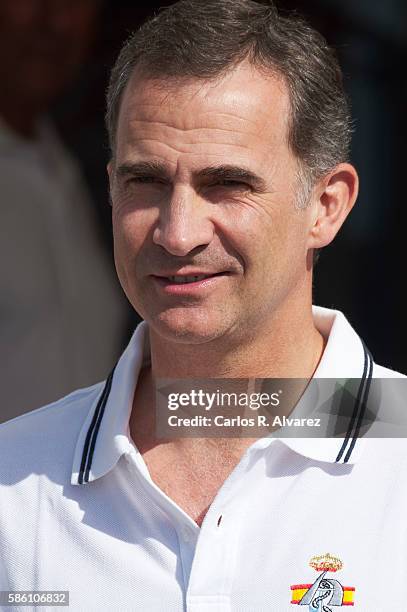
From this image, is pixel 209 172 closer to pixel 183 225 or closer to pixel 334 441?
pixel 183 225

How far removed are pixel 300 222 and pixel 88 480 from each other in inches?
23.3

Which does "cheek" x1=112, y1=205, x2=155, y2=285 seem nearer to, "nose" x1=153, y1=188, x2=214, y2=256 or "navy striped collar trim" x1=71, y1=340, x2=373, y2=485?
"nose" x1=153, y1=188, x2=214, y2=256

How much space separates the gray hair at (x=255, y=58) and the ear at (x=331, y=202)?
0.03m

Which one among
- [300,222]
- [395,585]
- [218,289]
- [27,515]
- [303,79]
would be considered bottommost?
[395,585]

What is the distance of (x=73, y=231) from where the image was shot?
4312mm

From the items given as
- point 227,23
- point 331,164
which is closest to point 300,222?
point 331,164

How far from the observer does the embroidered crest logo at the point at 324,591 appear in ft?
6.28

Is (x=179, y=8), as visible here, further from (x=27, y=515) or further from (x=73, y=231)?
(x=73, y=231)

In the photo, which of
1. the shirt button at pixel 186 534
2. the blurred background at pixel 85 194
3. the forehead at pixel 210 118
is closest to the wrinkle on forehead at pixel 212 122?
the forehead at pixel 210 118

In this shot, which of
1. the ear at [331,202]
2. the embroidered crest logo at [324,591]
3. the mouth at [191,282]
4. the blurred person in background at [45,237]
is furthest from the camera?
the blurred person in background at [45,237]

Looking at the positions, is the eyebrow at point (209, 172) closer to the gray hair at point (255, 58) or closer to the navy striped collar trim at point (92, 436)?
the gray hair at point (255, 58)

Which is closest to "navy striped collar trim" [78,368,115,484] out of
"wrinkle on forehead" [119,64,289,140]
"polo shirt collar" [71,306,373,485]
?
"polo shirt collar" [71,306,373,485]

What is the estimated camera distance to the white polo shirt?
1915 mm

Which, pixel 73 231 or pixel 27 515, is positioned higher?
pixel 73 231
